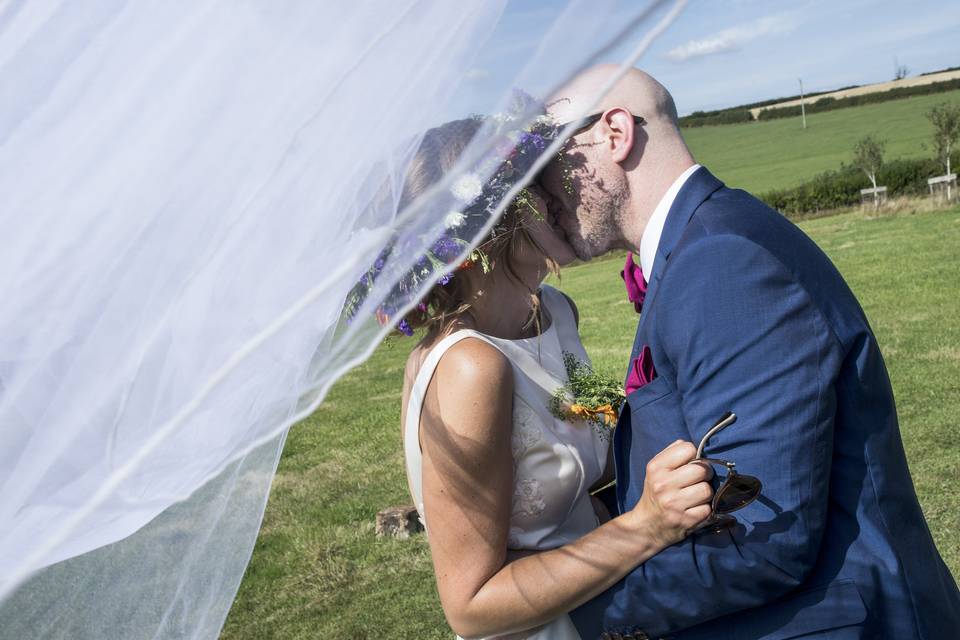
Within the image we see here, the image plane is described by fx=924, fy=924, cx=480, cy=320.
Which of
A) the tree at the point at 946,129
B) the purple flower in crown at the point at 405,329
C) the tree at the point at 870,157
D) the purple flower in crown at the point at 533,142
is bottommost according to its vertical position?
the tree at the point at 870,157

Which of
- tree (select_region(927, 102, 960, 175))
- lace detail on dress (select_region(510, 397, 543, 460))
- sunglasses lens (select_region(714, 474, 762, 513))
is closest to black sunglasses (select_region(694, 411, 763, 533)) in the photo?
sunglasses lens (select_region(714, 474, 762, 513))

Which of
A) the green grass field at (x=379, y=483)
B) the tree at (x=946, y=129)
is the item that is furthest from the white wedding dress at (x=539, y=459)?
the tree at (x=946, y=129)

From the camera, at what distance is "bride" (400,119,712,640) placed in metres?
2.03

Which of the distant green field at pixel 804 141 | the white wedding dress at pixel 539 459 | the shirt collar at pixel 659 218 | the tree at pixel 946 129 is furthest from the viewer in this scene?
the distant green field at pixel 804 141

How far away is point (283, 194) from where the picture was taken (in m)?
1.30

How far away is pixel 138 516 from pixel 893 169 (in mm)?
39200

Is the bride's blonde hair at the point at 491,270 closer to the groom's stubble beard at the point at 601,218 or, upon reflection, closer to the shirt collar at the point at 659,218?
the groom's stubble beard at the point at 601,218

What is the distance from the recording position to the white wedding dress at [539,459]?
234cm

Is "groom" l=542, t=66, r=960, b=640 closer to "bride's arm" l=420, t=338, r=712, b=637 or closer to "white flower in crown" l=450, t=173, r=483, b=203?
"bride's arm" l=420, t=338, r=712, b=637

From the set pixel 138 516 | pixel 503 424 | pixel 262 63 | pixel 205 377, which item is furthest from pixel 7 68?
pixel 503 424

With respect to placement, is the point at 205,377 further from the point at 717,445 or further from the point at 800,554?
the point at 800,554

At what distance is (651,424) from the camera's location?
207cm

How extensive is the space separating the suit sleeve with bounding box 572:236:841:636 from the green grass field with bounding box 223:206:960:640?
0.85 metres

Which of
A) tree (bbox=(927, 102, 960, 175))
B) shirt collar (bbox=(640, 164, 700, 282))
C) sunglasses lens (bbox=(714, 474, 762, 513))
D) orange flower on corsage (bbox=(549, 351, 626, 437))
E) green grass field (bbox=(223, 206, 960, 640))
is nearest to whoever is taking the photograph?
sunglasses lens (bbox=(714, 474, 762, 513))
